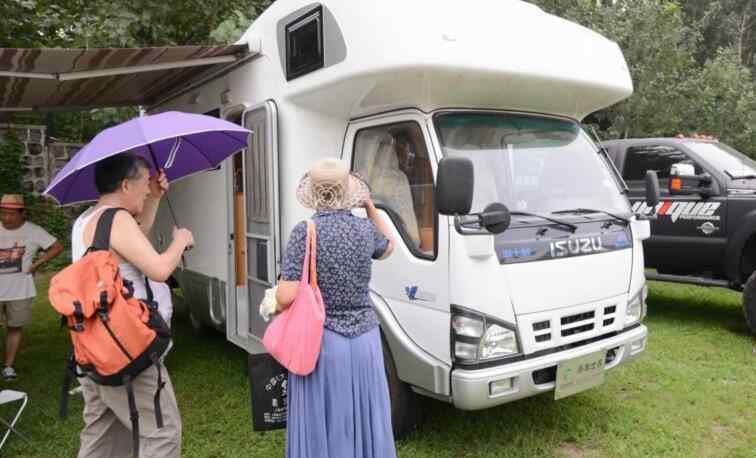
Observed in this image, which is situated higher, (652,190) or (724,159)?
(724,159)

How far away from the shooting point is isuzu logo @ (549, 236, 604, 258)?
11.6 feet

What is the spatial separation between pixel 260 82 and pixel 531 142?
203 cm

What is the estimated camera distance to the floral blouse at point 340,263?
8.54ft

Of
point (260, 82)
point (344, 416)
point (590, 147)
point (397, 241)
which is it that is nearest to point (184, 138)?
point (260, 82)

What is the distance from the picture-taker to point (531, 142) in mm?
3934

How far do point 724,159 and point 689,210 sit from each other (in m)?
0.72

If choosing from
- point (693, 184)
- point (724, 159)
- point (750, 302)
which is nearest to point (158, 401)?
point (750, 302)

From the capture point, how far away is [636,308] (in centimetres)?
402

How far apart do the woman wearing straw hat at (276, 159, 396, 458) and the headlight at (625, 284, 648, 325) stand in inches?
77.0

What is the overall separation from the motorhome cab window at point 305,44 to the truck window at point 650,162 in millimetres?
4498

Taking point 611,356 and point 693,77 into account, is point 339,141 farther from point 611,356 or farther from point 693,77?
point 693,77

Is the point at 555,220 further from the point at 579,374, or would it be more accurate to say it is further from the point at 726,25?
the point at 726,25

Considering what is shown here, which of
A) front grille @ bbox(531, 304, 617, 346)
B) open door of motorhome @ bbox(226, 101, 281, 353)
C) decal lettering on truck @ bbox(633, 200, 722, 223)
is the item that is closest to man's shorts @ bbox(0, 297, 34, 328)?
open door of motorhome @ bbox(226, 101, 281, 353)

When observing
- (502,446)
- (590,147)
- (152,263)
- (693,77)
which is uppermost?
(693,77)
